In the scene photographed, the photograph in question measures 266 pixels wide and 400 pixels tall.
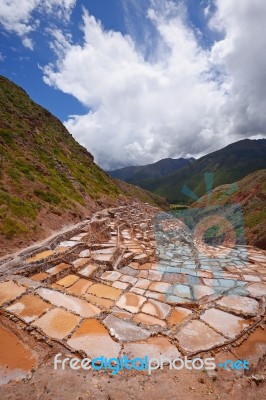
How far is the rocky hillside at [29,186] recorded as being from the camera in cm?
848

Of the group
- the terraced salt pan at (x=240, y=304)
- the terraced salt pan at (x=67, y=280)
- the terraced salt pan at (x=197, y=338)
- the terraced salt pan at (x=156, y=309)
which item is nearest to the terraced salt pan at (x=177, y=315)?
the terraced salt pan at (x=156, y=309)

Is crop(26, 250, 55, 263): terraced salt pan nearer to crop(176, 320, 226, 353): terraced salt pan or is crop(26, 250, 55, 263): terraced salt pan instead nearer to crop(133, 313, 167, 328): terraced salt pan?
crop(133, 313, 167, 328): terraced salt pan

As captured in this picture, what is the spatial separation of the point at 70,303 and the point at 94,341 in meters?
1.16

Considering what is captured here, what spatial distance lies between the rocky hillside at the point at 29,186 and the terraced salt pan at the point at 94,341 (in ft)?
14.1

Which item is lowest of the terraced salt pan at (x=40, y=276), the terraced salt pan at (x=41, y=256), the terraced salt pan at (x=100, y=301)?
the terraced salt pan at (x=100, y=301)

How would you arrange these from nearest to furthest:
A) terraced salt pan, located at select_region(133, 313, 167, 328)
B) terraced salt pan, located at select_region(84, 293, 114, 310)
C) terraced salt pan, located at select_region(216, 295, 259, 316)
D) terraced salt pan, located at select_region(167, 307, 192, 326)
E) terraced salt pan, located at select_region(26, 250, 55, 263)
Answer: terraced salt pan, located at select_region(133, 313, 167, 328) → terraced salt pan, located at select_region(167, 307, 192, 326) → terraced salt pan, located at select_region(84, 293, 114, 310) → terraced salt pan, located at select_region(216, 295, 259, 316) → terraced salt pan, located at select_region(26, 250, 55, 263)

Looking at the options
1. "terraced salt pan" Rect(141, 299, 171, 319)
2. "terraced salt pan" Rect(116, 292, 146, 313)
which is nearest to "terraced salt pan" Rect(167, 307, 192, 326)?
"terraced salt pan" Rect(141, 299, 171, 319)

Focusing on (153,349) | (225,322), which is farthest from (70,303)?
(225,322)

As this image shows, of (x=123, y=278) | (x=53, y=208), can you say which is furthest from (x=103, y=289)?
(x=53, y=208)

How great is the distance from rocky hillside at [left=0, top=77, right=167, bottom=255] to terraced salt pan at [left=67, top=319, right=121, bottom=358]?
14.1ft

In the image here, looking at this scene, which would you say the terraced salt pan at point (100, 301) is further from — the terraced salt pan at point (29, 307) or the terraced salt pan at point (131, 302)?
the terraced salt pan at point (29, 307)

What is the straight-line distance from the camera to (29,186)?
1220 cm

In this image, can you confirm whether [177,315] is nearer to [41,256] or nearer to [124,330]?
[124,330]

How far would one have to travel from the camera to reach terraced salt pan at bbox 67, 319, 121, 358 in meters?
3.34
